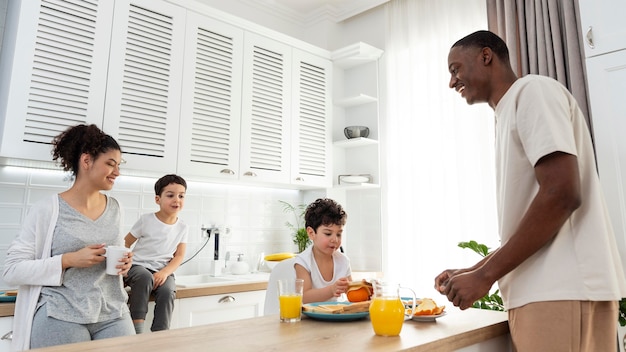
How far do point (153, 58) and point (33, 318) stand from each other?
1702mm

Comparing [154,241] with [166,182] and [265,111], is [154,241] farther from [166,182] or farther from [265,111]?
[265,111]

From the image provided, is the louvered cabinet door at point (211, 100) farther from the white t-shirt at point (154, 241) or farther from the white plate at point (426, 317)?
the white plate at point (426, 317)

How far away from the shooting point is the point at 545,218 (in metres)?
1.03

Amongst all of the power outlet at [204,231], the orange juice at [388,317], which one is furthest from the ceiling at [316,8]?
the orange juice at [388,317]

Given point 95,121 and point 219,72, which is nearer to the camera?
point 95,121

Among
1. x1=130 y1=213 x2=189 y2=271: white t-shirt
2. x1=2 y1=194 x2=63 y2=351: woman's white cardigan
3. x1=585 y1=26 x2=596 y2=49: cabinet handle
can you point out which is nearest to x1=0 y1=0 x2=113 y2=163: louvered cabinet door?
x1=130 y1=213 x2=189 y2=271: white t-shirt

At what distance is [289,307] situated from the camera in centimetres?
127

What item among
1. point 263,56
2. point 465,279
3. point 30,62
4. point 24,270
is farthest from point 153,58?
point 465,279

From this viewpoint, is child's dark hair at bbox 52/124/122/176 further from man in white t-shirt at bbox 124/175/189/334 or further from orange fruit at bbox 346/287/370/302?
orange fruit at bbox 346/287/370/302

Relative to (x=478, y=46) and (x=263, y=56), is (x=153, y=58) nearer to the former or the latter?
(x=263, y=56)

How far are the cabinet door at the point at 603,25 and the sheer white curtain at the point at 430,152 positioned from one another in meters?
0.94

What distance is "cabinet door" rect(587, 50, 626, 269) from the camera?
6.65 feet

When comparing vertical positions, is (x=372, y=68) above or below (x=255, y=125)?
above

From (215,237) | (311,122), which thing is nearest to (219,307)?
(215,237)
